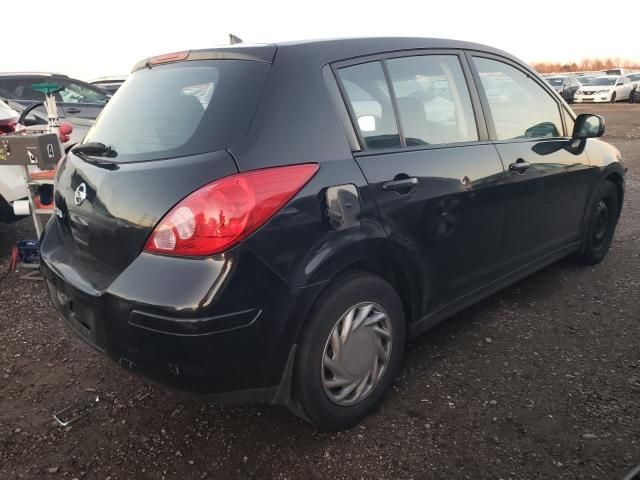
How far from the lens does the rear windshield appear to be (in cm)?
197

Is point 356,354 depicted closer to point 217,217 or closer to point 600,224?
point 217,217

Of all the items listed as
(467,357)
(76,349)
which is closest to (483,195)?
(467,357)

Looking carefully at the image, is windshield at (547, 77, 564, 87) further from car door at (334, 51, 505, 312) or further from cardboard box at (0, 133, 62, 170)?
cardboard box at (0, 133, 62, 170)

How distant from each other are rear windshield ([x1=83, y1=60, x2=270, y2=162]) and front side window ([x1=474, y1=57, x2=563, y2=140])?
5.24 ft

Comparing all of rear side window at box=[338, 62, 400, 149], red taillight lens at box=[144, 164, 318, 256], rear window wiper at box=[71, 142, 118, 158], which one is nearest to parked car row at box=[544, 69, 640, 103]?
rear side window at box=[338, 62, 400, 149]

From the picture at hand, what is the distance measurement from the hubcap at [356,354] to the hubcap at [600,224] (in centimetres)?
264

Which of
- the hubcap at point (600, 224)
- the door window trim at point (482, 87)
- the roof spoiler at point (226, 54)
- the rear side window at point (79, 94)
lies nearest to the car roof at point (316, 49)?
the roof spoiler at point (226, 54)

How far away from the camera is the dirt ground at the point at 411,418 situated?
6.99 feet

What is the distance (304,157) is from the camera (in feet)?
6.61

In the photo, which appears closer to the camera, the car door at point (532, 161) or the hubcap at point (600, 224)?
the car door at point (532, 161)

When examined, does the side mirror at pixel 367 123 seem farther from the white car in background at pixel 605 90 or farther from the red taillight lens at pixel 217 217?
the white car in background at pixel 605 90

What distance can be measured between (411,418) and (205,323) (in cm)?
A: 119

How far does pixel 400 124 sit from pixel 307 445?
1.55 metres

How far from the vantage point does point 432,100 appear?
272 cm
